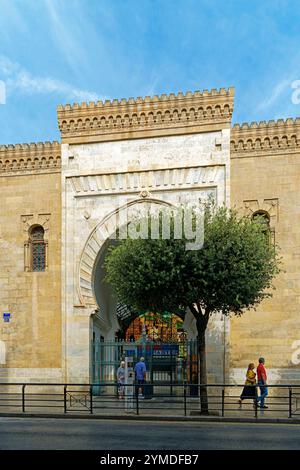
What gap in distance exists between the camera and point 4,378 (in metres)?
20.7

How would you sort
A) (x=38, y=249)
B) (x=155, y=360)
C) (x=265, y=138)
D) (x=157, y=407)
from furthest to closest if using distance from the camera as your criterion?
(x=38, y=249) → (x=155, y=360) → (x=265, y=138) → (x=157, y=407)

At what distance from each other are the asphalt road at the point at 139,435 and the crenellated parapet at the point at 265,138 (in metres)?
8.96

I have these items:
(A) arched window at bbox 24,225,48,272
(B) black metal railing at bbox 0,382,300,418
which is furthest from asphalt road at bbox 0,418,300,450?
(A) arched window at bbox 24,225,48,272

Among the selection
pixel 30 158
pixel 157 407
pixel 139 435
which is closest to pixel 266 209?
pixel 157 407

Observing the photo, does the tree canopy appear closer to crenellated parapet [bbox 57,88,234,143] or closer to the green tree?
the green tree

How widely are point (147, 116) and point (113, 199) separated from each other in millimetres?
2985

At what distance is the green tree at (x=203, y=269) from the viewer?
596 inches

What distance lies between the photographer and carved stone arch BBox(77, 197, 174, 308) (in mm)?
20328

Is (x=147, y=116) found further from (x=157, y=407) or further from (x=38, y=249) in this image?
(x=157, y=407)

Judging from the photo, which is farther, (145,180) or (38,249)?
(38,249)

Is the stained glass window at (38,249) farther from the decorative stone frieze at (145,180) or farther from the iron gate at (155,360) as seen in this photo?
the iron gate at (155,360)

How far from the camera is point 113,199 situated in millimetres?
20562

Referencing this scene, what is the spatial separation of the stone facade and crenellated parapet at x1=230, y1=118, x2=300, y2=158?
0.10ft

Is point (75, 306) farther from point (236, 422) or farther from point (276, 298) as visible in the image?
point (236, 422)
